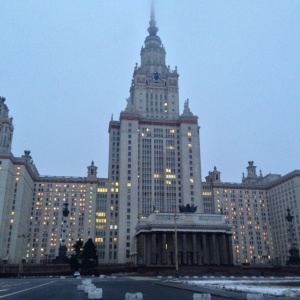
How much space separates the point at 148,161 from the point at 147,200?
60.4 ft

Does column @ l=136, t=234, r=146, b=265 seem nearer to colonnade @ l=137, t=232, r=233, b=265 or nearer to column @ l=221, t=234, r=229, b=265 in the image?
colonnade @ l=137, t=232, r=233, b=265

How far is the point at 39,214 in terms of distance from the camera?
527 feet

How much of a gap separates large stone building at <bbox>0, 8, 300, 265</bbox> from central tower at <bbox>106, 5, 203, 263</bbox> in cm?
45

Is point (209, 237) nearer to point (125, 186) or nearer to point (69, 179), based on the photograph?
point (125, 186)

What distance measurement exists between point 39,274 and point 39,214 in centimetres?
7616

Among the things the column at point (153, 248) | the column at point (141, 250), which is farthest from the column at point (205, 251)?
the column at point (141, 250)

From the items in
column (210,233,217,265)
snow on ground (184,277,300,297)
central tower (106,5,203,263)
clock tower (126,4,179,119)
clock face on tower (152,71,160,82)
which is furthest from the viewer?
clock face on tower (152,71,160,82)

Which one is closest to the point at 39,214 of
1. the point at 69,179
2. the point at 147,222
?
the point at 69,179

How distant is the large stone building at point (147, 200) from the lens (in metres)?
131

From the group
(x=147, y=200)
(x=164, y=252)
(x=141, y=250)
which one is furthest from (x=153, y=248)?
(x=147, y=200)

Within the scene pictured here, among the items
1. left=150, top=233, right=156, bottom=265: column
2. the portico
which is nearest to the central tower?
the portico

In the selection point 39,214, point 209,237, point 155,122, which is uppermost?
point 155,122

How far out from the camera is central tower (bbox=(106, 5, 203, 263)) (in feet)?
503

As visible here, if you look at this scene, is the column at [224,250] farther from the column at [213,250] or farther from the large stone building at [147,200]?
the column at [213,250]
